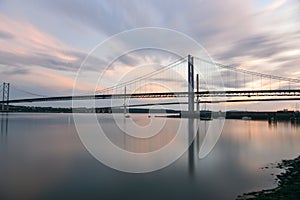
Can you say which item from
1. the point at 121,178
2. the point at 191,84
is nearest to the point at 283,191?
the point at 121,178

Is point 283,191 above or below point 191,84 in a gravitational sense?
below

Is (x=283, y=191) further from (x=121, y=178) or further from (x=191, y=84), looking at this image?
(x=191, y=84)

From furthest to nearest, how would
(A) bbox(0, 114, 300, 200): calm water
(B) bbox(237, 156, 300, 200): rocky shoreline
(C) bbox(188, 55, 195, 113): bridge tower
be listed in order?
(C) bbox(188, 55, 195, 113): bridge tower < (A) bbox(0, 114, 300, 200): calm water < (B) bbox(237, 156, 300, 200): rocky shoreline

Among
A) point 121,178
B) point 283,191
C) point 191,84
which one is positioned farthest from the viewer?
point 191,84

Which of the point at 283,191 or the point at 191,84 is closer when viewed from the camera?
the point at 283,191

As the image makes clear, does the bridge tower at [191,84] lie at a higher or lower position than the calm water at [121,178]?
higher

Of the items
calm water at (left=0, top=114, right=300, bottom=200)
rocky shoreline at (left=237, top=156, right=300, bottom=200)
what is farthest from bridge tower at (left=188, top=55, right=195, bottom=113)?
rocky shoreline at (left=237, top=156, right=300, bottom=200)

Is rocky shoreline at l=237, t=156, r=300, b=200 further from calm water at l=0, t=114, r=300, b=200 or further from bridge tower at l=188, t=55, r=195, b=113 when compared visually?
bridge tower at l=188, t=55, r=195, b=113

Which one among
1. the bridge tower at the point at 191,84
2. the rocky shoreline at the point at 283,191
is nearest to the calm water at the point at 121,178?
the rocky shoreline at the point at 283,191

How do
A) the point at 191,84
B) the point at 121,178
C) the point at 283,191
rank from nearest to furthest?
the point at 283,191, the point at 121,178, the point at 191,84

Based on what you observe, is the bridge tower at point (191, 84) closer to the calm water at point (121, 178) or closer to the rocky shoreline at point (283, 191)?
the calm water at point (121, 178)

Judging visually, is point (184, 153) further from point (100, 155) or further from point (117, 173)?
point (117, 173)

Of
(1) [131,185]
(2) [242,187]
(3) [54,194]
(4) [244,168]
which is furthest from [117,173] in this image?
(4) [244,168]

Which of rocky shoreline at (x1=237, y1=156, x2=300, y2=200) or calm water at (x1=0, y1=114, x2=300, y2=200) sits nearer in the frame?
rocky shoreline at (x1=237, y1=156, x2=300, y2=200)
